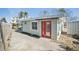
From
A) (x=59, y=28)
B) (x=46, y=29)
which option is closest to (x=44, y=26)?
(x=46, y=29)

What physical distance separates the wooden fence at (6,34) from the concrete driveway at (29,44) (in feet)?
0.18

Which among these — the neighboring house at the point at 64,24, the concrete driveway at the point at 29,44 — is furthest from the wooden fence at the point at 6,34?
the neighboring house at the point at 64,24

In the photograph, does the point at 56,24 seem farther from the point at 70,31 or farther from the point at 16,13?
the point at 16,13

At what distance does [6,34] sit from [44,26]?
0.53m

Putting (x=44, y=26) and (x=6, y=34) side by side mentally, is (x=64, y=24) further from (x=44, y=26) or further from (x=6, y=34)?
(x=6, y=34)

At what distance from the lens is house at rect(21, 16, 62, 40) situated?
9.62 ft

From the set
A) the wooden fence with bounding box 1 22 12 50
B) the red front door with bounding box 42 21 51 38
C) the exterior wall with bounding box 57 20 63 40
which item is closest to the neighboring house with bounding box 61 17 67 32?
the exterior wall with bounding box 57 20 63 40

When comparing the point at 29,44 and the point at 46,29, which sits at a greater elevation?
the point at 46,29

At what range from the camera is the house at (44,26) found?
9.62 ft

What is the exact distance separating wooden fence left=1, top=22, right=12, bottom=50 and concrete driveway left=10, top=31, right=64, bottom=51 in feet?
0.18

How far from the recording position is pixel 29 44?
2.95 meters

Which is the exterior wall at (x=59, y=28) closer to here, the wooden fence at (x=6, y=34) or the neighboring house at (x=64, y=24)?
the neighboring house at (x=64, y=24)
